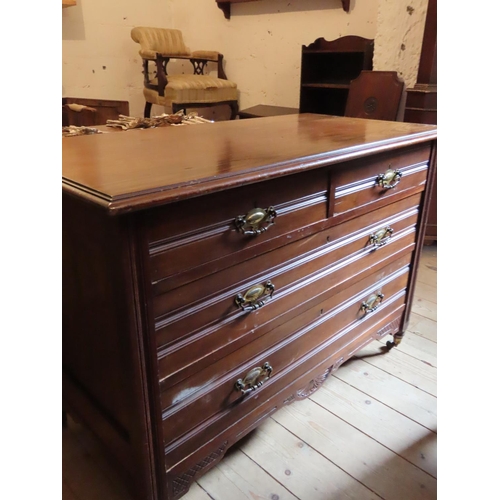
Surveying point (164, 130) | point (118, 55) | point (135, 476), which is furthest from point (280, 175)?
point (118, 55)

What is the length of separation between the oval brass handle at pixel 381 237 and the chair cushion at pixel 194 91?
9.98 ft

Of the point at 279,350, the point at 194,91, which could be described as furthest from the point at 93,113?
the point at 279,350

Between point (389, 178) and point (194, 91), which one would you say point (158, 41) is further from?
point (389, 178)

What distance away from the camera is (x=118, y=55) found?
15.3ft

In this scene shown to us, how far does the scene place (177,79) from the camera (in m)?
4.04

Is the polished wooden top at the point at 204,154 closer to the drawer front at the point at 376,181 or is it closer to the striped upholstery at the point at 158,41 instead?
the drawer front at the point at 376,181

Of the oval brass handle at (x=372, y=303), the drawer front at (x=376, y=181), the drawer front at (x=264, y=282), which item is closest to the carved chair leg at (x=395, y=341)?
the oval brass handle at (x=372, y=303)

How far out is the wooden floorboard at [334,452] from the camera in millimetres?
1144

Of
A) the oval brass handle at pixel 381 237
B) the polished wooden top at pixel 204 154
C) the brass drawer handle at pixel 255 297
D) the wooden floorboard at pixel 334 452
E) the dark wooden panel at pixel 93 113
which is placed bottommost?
the wooden floorboard at pixel 334 452

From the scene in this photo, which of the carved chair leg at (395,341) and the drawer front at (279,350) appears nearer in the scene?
the drawer front at (279,350)

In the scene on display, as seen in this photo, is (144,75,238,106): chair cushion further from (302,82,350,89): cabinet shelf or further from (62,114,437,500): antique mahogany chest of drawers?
(62,114,437,500): antique mahogany chest of drawers

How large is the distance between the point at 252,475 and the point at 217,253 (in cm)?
65

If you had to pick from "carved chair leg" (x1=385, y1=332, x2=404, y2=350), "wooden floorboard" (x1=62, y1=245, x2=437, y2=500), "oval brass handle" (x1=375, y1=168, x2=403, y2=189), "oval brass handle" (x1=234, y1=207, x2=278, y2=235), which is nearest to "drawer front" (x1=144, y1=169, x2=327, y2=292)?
"oval brass handle" (x1=234, y1=207, x2=278, y2=235)
